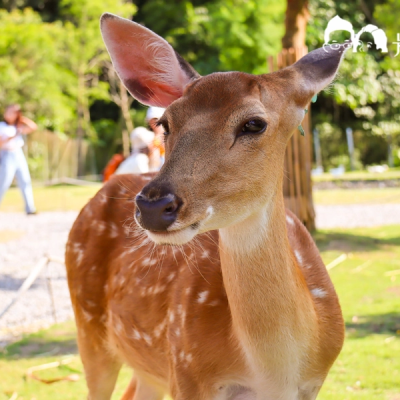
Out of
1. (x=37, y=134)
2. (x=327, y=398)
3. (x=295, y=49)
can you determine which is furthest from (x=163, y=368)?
(x=37, y=134)

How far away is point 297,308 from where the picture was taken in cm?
238

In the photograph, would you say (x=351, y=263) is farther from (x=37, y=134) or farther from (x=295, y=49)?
(x=37, y=134)

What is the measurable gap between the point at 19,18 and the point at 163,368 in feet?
77.2

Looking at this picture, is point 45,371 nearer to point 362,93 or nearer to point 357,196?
point 357,196

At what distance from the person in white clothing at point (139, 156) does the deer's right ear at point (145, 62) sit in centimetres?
315

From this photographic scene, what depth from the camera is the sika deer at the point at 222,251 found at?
6.74 ft

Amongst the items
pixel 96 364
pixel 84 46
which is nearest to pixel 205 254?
pixel 96 364

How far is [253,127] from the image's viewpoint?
2.16 metres

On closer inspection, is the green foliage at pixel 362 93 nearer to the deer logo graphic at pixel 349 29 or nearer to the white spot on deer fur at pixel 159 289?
the deer logo graphic at pixel 349 29

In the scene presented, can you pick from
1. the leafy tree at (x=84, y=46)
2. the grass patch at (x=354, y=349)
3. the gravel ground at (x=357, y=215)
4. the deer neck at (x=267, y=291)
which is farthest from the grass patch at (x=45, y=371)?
the leafy tree at (x=84, y=46)

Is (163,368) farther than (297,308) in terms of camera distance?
Yes

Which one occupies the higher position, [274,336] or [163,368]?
[274,336]

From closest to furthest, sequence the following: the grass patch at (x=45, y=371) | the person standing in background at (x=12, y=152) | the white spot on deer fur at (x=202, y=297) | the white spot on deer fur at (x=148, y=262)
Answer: the white spot on deer fur at (x=202, y=297)
the white spot on deer fur at (x=148, y=262)
the grass patch at (x=45, y=371)
the person standing in background at (x=12, y=152)

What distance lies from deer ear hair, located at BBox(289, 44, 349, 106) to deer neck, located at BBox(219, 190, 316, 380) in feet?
1.41
